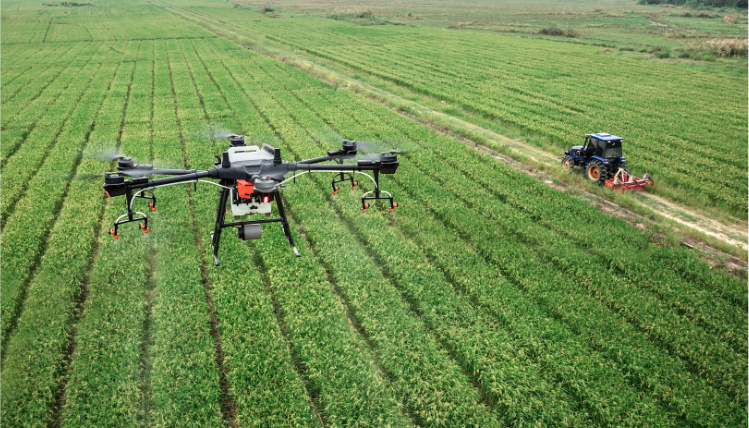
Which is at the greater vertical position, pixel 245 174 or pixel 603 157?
pixel 245 174

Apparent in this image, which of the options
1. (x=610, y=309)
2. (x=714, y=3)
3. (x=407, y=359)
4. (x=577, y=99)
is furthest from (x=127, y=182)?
(x=714, y=3)

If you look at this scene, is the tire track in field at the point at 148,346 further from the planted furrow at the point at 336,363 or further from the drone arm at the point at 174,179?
the drone arm at the point at 174,179

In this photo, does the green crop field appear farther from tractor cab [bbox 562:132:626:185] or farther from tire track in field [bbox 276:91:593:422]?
tractor cab [bbox 562:132:626:185]

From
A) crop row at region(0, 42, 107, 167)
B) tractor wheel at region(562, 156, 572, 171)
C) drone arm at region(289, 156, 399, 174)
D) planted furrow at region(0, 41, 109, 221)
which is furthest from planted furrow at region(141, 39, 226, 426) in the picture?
tractor wheel at region(562, 156, 572, 171)

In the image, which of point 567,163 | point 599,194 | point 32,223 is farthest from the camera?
point 567,163

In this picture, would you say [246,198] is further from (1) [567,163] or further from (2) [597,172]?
(1) [567,163]

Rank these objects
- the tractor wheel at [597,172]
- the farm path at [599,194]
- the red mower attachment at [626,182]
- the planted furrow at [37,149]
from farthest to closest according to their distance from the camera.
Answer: the tractor wheel at [597,172] → the red mower attachment at [626,182] → the planted furrow at [37,149] → the farm path at [599,194]

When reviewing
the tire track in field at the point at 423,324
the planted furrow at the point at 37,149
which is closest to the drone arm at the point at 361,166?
the tire track in field at the point at 423,324
